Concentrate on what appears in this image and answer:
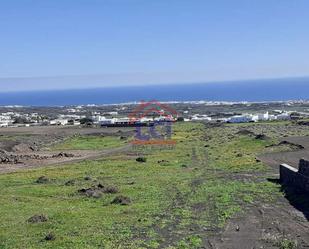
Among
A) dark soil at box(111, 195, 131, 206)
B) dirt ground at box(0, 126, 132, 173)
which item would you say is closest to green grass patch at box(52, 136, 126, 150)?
dirt ground at box(0, 126, 132, 173)

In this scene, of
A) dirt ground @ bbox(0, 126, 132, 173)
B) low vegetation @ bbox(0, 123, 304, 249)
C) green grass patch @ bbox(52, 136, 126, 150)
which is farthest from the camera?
green grass patch @ bbox(52, 136, 126, 150)

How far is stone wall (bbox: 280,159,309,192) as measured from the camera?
115ft

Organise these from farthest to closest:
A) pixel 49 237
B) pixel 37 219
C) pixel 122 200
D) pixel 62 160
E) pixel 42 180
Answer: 1. pixel 62 160
2. pixel 42 180
3. pixel 122 200
4. pixel 37 219
5. pixel 49 237

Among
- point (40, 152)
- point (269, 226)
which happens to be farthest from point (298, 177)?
point (40, 152)

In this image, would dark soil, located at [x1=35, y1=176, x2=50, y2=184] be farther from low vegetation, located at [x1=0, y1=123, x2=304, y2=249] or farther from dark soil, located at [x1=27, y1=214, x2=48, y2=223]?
dark soil, located at [x1=27, y1=214, x2=48, y2=223]

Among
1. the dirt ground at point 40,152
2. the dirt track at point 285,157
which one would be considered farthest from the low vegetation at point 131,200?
the dirt ground at point 40,152

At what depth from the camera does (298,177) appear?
1441 inches

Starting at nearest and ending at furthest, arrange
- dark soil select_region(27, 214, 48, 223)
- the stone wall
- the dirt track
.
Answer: dark soil select_region(27, 214, 48, 223) → the stone wall → the dirt track

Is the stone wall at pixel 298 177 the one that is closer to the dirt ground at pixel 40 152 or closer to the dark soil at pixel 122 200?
the dark soil at pixel 122 200

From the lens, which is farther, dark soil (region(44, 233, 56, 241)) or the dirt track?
the dirt track

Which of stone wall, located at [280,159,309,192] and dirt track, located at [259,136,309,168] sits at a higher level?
stone wall, located at [280,159,309,192]

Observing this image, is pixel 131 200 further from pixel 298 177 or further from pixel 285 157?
pixel 285 157

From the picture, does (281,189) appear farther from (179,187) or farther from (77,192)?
(77,192)

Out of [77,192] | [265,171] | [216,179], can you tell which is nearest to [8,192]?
[77,192]
